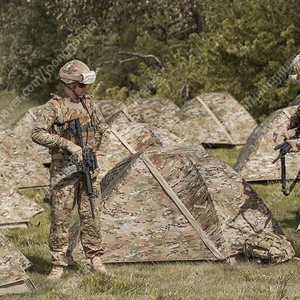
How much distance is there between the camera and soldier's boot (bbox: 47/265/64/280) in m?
6.97

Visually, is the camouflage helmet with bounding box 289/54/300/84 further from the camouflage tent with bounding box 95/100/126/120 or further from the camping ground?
the camouflage tent with bounding box 95/100/126/120

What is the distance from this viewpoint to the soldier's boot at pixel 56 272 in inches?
275

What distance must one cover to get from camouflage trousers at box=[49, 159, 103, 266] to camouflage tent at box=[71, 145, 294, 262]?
0.59 m

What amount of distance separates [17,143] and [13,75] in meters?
24.7

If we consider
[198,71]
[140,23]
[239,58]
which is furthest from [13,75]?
[239,58]

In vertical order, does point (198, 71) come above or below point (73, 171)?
below

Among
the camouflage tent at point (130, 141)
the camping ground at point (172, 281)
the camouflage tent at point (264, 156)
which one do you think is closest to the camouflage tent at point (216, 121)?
the camouflage tent at point (130, 141)

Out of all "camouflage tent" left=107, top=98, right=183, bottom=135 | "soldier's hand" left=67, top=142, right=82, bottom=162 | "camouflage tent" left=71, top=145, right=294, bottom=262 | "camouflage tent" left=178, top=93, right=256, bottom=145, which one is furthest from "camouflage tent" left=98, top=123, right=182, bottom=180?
"soldier's hand" left=67, top=142, right=82, bottom=162

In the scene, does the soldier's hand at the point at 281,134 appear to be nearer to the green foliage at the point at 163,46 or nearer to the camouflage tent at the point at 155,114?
the camouflage tent at the point at 155,114

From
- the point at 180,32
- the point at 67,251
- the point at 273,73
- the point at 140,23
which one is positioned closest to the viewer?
the point at 67,251

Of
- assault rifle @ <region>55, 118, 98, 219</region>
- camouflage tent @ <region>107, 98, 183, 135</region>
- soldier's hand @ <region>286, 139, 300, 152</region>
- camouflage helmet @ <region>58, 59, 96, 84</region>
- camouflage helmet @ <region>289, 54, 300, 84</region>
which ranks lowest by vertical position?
camouflage tent @ <region>107, 98, 183, 135</region>

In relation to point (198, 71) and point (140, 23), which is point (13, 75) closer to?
point (140, 23)

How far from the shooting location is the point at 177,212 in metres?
7.81

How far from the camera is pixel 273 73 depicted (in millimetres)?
19453
